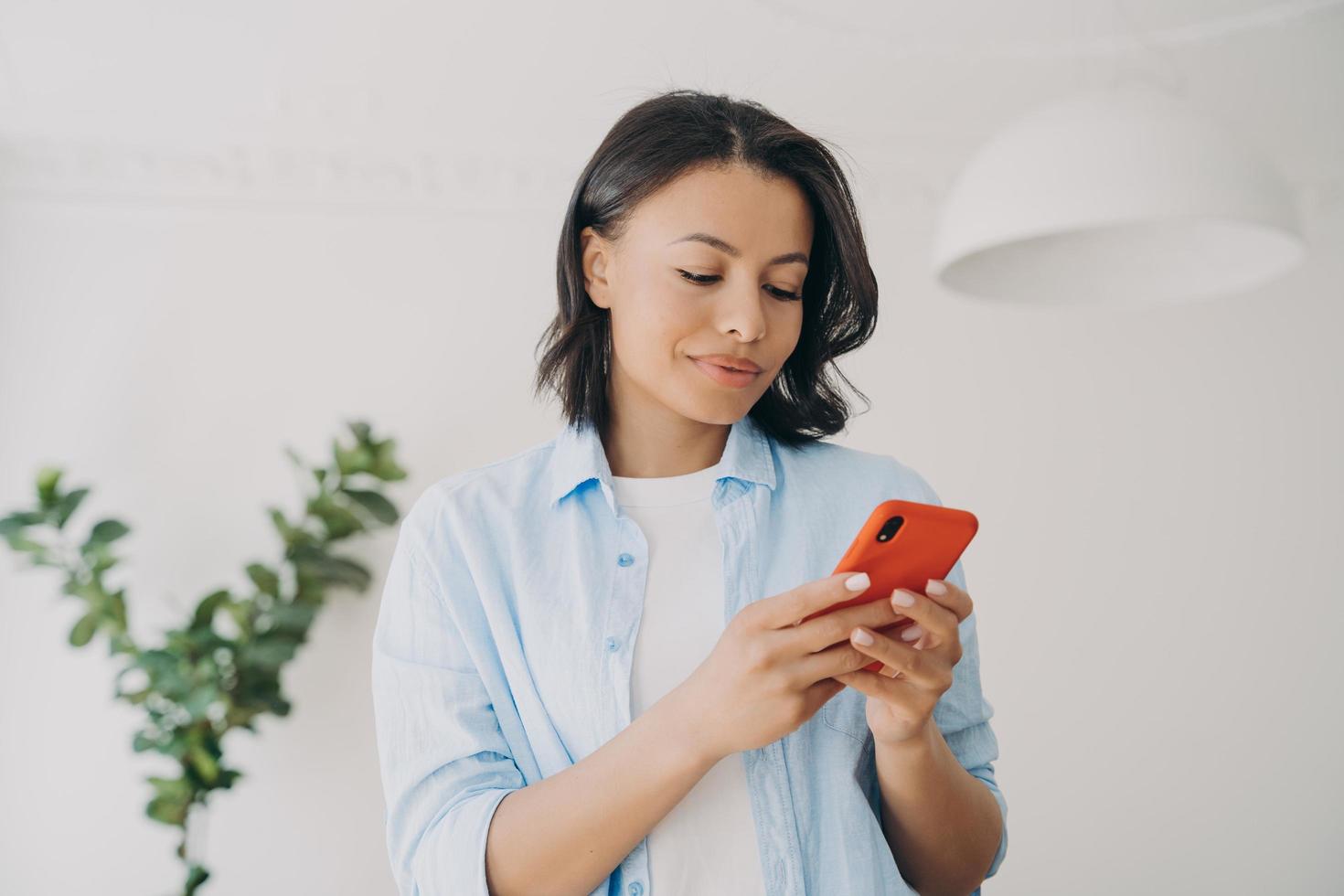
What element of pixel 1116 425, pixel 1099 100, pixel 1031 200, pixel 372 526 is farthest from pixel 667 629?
pixel 1116 425

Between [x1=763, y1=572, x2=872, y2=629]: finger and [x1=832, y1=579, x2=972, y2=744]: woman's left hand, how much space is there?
34 mm

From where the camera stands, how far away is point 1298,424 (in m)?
3.24

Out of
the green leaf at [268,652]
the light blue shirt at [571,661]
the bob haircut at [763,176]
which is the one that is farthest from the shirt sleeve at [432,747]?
the green leaf at [268,652]

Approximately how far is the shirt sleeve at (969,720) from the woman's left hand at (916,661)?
139mm

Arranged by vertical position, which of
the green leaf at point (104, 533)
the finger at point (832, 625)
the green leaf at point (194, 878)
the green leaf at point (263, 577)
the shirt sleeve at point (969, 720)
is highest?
the green leaf at point (104, 533)

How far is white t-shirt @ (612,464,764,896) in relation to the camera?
83 cm

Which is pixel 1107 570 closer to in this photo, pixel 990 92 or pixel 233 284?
pixel 990 92

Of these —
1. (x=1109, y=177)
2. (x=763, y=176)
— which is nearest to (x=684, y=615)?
(x=763, y=176)

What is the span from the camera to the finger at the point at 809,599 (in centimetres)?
73

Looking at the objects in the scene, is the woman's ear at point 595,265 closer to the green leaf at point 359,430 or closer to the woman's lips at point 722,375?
the woman's lips at point 722,375

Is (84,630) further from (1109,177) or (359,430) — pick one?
(1109,177)

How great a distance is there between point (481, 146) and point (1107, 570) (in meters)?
2.14

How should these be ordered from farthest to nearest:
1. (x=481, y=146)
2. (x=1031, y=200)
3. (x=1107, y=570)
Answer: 1. (x=1107, y=570)
2. (x=481, y=146)
3. (x=1031, y=200)

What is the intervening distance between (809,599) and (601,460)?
0.30m
